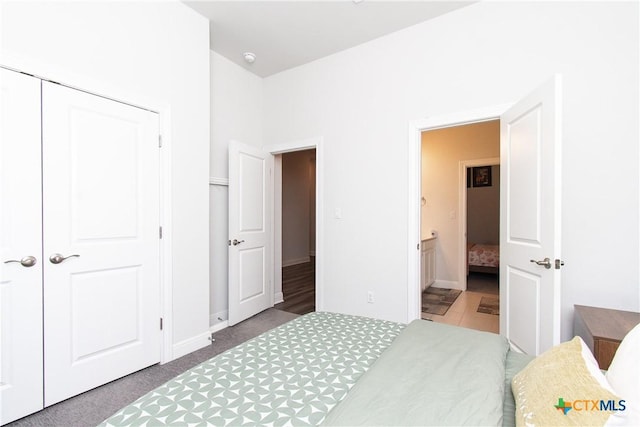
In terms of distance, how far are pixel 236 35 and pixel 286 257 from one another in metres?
4.80

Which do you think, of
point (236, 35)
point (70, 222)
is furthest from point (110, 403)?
point (236, 35)

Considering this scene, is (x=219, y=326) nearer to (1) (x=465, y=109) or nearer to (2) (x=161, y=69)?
(2) (x=161, y=69)

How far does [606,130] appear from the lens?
203 centimetres

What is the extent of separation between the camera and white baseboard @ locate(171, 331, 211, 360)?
2.51 metres

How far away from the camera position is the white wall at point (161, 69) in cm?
182

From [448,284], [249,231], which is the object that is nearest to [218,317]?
[249,231]

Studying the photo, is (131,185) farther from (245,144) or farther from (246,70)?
(246,70)

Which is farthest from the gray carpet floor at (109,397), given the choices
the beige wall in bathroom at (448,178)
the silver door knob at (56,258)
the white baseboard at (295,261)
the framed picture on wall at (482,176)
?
the framed picture on wall at (482,176)

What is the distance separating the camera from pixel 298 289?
4.72 meters

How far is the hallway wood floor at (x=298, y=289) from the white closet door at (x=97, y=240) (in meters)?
1.75

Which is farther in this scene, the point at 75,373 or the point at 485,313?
the point at 485,313

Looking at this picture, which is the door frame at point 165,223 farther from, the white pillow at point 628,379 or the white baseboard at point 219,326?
the white pillow at point 628,379

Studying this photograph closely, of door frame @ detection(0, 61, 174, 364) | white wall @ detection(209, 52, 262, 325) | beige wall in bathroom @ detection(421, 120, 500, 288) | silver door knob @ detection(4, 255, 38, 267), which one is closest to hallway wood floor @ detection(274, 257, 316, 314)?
white wall @ detection(209, 52, 262, 325)

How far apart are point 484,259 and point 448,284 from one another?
1.25 metres
